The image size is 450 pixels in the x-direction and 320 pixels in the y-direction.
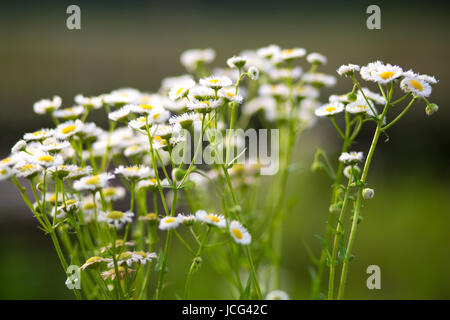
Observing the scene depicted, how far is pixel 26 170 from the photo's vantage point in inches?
23.9

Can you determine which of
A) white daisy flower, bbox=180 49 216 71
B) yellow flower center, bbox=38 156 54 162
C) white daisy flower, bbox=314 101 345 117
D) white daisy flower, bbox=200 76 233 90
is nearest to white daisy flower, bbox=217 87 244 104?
white daisy flower, bbox=200 76 233 90

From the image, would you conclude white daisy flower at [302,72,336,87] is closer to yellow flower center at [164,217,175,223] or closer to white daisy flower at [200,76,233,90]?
white daisy flower at [200,76,233,90]

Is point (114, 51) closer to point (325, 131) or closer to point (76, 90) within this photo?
point (76, 90)

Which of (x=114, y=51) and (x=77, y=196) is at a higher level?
(x=114, y=51)

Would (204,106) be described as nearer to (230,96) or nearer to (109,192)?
(230,96)

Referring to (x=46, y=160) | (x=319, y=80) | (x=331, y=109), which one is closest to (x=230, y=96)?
(x=331, y=109)

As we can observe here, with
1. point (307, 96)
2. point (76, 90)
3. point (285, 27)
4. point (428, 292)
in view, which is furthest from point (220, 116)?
point (285, 27)

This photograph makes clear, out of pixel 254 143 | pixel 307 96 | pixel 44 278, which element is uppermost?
pixel 307 96

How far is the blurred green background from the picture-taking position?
151cm

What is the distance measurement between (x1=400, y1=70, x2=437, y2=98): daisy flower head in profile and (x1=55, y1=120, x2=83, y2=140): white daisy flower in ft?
1.53

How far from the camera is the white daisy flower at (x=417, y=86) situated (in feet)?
1.92

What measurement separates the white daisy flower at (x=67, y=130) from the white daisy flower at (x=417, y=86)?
0.47m

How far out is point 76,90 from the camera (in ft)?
9.00

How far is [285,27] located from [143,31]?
1.07 metres
